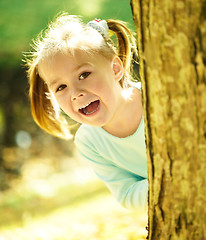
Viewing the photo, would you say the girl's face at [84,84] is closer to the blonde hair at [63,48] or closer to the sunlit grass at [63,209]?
the blonde hair at [63,48]

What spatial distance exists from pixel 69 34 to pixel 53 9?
169 inches

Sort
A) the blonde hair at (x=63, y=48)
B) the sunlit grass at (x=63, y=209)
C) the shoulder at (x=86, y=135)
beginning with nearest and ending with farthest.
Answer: the blonde hair at (x=63, y=48) < the shoulder at (x=86, y=135) < the sunlit grass at (x=63, y=209)

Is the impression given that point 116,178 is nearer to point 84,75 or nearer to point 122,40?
point 84,75

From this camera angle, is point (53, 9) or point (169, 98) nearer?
point (169, 98)

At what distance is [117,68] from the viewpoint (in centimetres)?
193

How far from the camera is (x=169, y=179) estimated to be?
1237 mm

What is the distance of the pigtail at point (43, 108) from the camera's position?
2.08m

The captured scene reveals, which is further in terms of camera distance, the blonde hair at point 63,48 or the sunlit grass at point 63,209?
the sunlit grass at point 63,209

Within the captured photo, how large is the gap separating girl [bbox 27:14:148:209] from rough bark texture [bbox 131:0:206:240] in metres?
0.58

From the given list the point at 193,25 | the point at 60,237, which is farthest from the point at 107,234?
the point at 193,25

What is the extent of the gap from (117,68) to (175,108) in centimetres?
87

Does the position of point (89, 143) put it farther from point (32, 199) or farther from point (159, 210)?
point (32, 199)

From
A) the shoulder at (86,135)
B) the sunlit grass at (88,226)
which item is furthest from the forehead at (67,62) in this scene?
the sunlit grass at (88,226)

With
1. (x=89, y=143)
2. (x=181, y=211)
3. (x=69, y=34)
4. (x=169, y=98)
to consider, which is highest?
(x=69, y=34)
